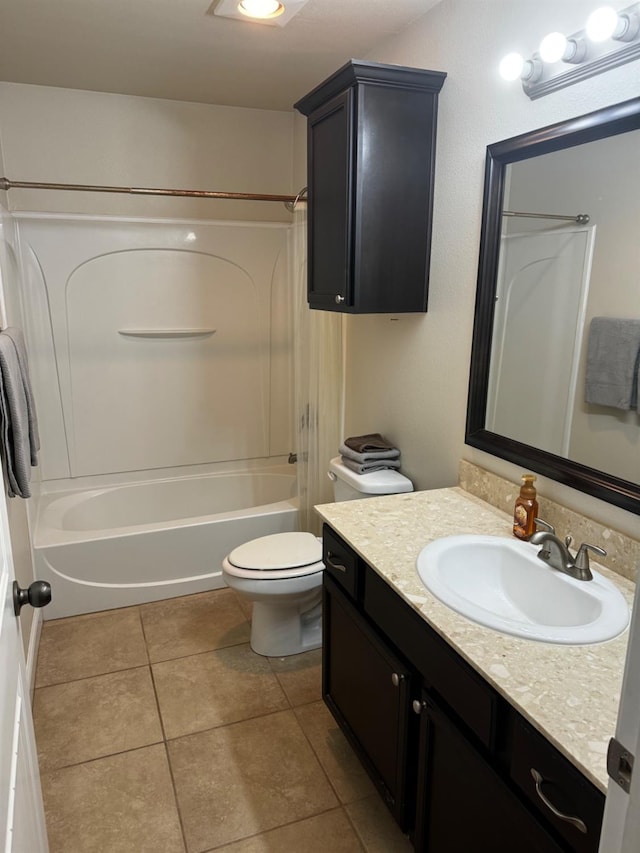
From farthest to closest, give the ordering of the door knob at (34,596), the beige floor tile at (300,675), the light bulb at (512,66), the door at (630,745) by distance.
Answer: the beige floor tile at (300,675), the light bulb at (512,66), the door knob at (34,596), the door at (630,745)

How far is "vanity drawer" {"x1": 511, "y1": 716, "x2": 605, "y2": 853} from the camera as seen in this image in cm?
91

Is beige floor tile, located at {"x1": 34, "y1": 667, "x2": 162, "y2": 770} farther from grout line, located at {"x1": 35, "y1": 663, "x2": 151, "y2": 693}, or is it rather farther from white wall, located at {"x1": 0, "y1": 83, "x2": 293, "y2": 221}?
white wall, located at {"x1": 0, "y1": 83, "x2": 293, "y2": 221}

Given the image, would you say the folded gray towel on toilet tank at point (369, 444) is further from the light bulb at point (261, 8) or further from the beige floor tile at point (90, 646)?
the light bulb at point (261, 8)

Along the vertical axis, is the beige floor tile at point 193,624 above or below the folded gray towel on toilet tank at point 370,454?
below

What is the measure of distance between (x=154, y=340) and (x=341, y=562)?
83.2 inches

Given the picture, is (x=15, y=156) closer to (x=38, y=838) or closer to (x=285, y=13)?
(x=285, y=13)

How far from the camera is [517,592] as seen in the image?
159 centimetres

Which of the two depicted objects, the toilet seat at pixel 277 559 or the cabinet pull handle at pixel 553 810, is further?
the toilet seat at pixel 277 559

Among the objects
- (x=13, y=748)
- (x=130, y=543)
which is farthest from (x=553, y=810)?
(x=130, y=543)

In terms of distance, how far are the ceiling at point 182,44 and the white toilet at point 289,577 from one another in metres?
1.68

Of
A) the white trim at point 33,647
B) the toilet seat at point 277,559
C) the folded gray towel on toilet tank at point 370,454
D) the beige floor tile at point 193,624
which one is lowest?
the beige floor tile at point 193,624

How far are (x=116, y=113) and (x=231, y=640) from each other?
2687 millimetres

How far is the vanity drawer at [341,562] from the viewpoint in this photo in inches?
67.2

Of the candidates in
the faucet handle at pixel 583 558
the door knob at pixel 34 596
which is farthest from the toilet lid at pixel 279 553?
the door knob at pixel 34 596
